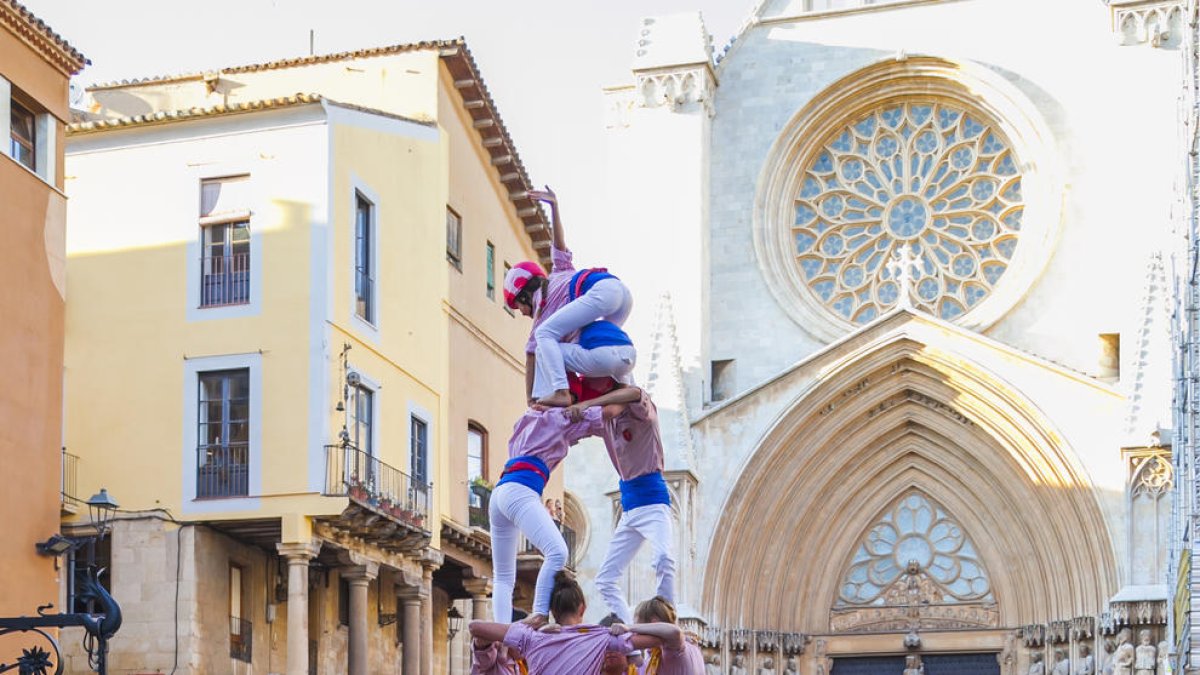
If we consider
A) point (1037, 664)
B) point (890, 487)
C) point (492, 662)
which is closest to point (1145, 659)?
point (1037, 664)

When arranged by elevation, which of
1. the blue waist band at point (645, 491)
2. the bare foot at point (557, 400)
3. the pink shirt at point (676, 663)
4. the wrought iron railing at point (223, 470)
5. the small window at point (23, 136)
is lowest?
the pink shirt at point (676, 663)

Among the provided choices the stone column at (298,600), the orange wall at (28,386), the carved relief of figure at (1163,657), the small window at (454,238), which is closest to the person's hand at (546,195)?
the orange wall at (28,386)

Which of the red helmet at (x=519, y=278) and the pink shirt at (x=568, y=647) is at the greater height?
the red helmet at (x=519, y=278)

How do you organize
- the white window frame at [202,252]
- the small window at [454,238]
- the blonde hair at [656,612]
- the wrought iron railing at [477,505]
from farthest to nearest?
the wrought iron railing at [477,505]
the small window at [454,238]
the white window frame at [202,252]
the blonde hair at [656,612]

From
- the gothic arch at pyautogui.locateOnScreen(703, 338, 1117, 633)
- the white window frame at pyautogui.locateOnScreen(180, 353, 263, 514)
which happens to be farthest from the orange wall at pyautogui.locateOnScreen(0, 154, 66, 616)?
the gothic arch at pyautogui.locateOnScreen(703, 338, 1117, 633)

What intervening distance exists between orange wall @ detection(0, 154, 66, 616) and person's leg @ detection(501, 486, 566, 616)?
12.9 meters

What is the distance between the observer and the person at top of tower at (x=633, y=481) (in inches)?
430

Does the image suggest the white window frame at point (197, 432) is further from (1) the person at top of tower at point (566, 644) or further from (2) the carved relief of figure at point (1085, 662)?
(2) the carved relief of figure at point (1085, 662)

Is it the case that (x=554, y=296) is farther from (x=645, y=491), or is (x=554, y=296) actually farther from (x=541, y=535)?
(x=541, y=535)

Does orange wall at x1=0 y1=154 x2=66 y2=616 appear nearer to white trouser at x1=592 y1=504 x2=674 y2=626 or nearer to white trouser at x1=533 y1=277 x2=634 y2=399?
white trouser at x1=592 y1=504 x2=674 y2=626

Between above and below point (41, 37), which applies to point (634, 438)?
below

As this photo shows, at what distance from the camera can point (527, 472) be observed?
1106 cm

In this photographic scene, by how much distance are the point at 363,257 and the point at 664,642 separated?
2025 centimetres

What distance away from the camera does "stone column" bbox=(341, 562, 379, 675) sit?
28.6m
